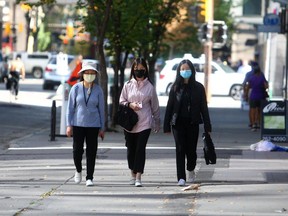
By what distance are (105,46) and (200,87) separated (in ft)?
47.0

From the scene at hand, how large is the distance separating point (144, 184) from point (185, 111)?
45.4 inches

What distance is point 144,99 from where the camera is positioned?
1573cm

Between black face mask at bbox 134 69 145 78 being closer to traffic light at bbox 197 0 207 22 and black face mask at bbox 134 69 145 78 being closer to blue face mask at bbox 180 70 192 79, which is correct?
blue face mask at bbox 180 70 192 79

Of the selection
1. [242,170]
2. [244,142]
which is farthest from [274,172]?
[244,142]

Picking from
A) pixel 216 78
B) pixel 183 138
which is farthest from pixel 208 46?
pixel 183 138

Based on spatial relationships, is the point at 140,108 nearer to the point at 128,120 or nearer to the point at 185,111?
the point at 128,120

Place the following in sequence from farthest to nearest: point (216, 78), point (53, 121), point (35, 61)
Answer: point (35, 61) < point (216, 78) < point (53, 121)

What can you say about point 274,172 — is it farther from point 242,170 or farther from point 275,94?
point 275,94

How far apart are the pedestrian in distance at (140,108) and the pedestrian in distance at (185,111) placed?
10.1 inches

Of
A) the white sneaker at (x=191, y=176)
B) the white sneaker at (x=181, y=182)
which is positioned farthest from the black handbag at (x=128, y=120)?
the white sneaker at (x=191, y=176)

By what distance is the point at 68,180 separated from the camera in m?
16.4

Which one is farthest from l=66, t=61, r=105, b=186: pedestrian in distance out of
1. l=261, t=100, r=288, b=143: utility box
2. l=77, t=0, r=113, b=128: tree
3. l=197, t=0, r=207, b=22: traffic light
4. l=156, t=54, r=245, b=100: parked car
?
l=156, t=54, r=245, b=100: parked car

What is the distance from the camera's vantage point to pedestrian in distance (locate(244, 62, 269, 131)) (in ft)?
96.6

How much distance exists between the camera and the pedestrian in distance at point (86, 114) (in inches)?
615
